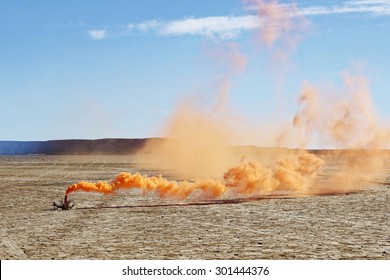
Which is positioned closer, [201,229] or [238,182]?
[201,229]

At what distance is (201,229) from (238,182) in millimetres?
15275

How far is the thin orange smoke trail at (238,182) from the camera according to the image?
107 ft

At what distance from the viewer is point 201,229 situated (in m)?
20.6

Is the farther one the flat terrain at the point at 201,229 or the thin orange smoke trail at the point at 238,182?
the thin orange smoke trail at the point at 238,182

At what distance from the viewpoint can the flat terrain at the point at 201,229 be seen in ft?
54.2

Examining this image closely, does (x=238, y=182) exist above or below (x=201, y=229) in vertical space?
above

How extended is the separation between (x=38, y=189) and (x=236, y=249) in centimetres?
2671

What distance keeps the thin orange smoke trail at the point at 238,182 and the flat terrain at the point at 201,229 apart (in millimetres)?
1503

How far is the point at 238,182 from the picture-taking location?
3572 cm

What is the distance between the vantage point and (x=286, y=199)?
A: 30906 millimetres

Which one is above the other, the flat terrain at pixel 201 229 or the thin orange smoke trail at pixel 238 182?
the thin orange smoke trail at pixel 238 182

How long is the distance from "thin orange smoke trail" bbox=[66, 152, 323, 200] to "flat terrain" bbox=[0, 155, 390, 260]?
150cm
